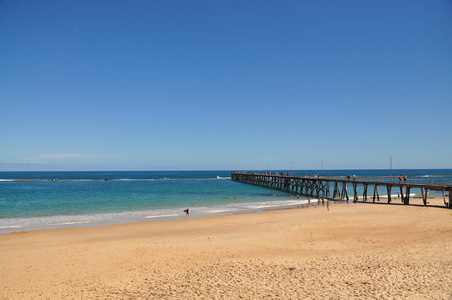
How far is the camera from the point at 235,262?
11.2 m

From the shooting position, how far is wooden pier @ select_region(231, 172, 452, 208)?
28453 mm

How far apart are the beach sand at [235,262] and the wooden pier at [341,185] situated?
10418 mm

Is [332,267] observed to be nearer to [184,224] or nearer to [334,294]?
[334,294]

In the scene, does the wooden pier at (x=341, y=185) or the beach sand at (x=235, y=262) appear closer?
the beach sand at (x=235, y=262)

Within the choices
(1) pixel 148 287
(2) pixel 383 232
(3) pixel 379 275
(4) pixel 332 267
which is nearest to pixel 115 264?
(1) pixel 148 287

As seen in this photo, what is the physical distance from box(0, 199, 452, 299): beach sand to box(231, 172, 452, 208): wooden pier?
10418 mm

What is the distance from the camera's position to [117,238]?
1677 centimetres

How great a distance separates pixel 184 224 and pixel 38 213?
1499cm

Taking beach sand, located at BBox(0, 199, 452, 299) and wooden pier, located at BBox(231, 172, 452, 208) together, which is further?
wooden pier, located at BBox(231, 172, 452, 208)

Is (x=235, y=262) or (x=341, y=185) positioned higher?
(x=235, y=262)

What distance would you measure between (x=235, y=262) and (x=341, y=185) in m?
77.4

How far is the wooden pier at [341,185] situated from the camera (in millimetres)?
28453

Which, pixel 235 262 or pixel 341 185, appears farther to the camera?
pixel 341 185

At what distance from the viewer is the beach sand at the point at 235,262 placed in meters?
8.55
